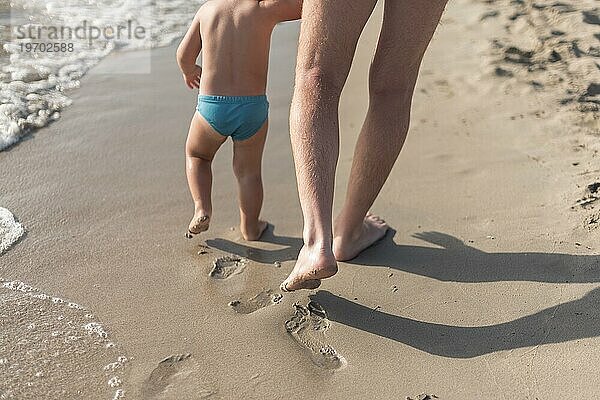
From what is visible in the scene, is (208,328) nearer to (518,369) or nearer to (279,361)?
(279,361)

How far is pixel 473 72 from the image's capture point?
4.26 meters

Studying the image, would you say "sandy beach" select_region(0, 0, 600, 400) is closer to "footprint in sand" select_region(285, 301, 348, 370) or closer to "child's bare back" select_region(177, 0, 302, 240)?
"footprint in sand" select_region(285, 301, 348, 370)

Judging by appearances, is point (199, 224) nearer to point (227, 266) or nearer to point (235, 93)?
point (227, 266)

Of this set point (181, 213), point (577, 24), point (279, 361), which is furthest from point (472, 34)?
point (279, 361)

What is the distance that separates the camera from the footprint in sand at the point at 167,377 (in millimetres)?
2012

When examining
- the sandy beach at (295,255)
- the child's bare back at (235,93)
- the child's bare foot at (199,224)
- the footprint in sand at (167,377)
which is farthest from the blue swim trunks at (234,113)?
the footprint in sand at (167,377)

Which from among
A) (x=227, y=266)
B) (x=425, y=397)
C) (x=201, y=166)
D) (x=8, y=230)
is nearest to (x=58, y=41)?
(x=8, y=230)

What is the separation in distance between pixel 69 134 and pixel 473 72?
2263mm

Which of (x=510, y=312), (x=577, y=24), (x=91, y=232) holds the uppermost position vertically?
(x=577, y=24)

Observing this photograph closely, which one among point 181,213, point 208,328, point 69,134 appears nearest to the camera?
point 208,328

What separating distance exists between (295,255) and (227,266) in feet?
0.86

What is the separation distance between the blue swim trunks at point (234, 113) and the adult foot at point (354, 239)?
500 mm

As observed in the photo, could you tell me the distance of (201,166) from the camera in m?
2.84

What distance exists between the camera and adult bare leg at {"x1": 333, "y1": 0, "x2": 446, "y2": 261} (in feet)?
7.45
